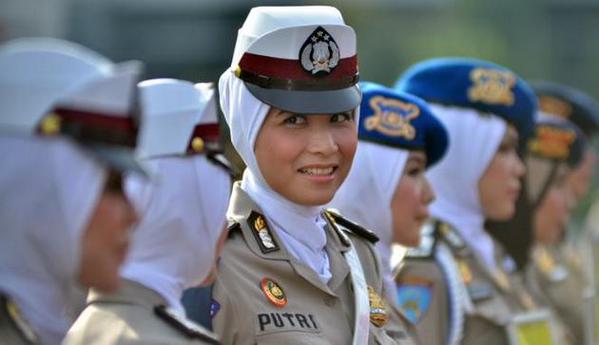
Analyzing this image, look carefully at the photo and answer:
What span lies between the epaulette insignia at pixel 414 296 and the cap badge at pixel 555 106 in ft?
12.1

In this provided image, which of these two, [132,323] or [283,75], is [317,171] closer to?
[283,75]

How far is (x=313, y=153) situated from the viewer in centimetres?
562

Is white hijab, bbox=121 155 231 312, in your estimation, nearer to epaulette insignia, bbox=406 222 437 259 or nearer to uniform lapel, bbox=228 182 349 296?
uniform lapel, bbox=228 182 349 296

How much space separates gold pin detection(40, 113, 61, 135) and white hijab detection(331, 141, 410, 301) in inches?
120

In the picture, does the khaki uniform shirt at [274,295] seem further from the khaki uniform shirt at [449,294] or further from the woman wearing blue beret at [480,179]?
the woman wearing blue beret at [480,179]

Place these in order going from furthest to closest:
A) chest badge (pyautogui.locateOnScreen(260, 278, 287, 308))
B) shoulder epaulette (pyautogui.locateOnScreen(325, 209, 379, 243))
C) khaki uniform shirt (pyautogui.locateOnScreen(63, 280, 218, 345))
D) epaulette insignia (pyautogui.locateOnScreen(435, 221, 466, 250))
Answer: epaulette insignia (pyautogui.locateOnScreen(435, 221, 466, 250)), shoulder epaulette (pyautogui.locateOnScreen(325, 209, 379, 243)), chest badge (pyautogui.locateOnScreen(260, 278, 287, 308)), khaki uniform shirt (pyautogui.locateOnScreen(63, 280, 218, 345))

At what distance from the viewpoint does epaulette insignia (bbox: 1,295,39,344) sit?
3957mm

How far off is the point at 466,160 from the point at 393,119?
130cm

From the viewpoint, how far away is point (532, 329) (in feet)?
25.8

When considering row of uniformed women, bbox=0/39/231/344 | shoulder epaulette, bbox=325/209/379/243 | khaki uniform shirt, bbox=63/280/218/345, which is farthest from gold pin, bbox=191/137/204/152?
shoulder epaulette, bbox=325/209/379/243

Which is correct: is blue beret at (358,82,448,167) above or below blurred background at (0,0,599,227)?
above

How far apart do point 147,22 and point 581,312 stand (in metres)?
15.4

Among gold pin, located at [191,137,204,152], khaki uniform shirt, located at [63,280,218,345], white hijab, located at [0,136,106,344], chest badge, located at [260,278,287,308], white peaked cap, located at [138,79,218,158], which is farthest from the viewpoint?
chest badge, located at [260,278,287,308]

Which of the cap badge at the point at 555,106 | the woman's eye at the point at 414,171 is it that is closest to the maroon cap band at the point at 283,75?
the woman's eye at the point at 414,171
